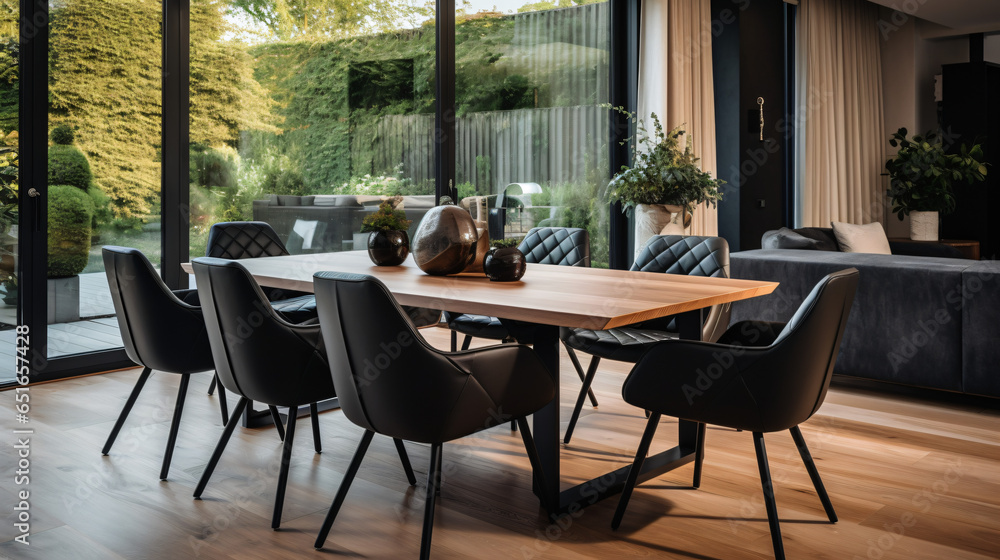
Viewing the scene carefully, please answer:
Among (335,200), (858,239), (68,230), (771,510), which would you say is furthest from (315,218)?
(858,239)

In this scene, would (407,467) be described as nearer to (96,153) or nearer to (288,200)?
(96,153)

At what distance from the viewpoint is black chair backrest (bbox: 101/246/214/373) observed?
9.14 ft

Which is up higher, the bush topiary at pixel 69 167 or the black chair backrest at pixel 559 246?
the bush topiary at pixel 69 167

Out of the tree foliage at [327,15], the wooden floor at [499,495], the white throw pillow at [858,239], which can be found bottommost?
the wooden floor at [499,495]

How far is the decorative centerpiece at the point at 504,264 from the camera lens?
2.84 meters

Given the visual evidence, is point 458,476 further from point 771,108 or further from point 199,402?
point 771,108

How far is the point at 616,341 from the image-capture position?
309 centimetres

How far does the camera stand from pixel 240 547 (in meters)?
2.26

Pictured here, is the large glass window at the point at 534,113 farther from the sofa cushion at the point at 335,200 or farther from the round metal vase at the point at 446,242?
the round metal vase at the point at 446,242

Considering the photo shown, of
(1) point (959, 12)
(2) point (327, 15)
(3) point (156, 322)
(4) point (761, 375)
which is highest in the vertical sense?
(1) point (959, 12)

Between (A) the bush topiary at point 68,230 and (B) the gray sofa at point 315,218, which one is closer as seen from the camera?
(A) the bush topiary at point 68,230

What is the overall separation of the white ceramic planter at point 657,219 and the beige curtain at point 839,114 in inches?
90.4

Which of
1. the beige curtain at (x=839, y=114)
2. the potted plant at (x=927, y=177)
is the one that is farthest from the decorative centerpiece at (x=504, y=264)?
the potted plant at (x=927, y=177)

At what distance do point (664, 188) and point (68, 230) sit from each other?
3733mm
